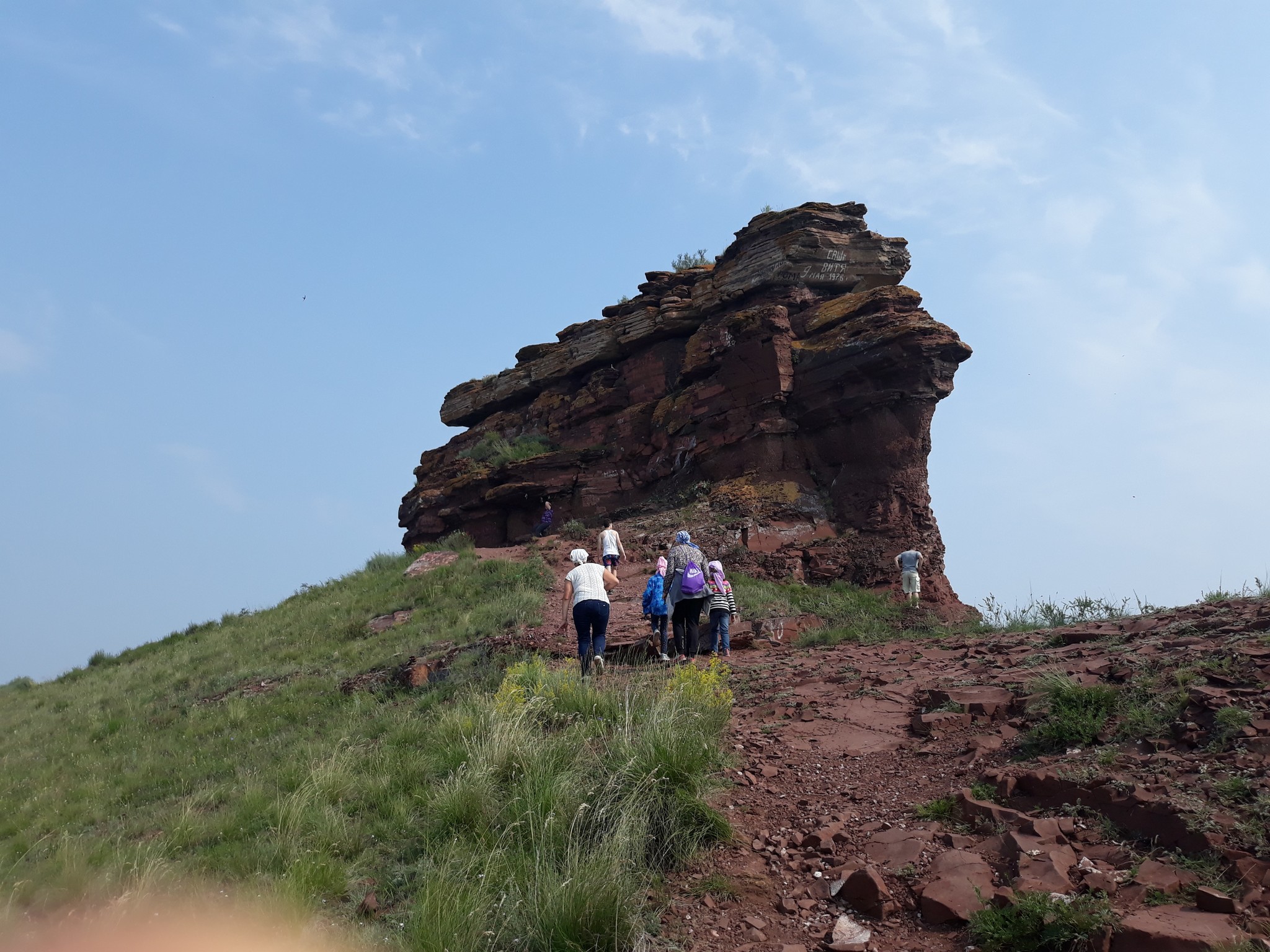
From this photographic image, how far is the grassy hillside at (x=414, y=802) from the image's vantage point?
16.2 ft

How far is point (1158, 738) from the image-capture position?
551cm

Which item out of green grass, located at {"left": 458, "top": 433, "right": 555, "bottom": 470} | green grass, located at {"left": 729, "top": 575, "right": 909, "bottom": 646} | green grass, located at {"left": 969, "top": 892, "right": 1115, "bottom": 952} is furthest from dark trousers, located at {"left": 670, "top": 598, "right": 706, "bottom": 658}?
green grass, located at {"left": 458, "top": 433, "right": 555, "bottom": 470}

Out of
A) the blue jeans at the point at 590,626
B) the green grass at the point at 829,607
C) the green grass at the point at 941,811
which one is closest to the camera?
the green grass at the point at 941,811

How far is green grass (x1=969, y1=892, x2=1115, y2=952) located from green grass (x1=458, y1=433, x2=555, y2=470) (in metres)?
22.9

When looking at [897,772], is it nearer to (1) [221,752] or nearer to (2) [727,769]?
(2) [727,769]

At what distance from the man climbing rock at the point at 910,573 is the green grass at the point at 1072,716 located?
10.9m

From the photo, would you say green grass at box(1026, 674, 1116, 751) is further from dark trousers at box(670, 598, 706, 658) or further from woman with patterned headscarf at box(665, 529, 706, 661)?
dark trousers at box(670, 598, 706, 658)

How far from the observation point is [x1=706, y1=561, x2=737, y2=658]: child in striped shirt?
1181cm

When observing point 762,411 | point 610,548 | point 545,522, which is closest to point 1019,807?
point 610,548

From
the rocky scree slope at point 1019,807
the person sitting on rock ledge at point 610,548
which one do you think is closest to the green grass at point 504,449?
the person sitting on rock ledge at point 610,548

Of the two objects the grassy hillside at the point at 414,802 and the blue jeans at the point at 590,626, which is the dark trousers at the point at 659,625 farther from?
the grassy hillside at the point at 414,802

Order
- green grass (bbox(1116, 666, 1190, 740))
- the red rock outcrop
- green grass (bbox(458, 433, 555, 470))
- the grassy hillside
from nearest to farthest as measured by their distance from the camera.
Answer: the grassy hillside → green grass (bbox(1116, 666, 1190, 740)) → the red rock outcrop → green grass (bbox(458, 433, 555, 470))

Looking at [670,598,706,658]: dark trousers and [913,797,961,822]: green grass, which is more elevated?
[670,598,706,658]: dark trousers

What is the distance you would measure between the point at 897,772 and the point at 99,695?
15.6 meters
